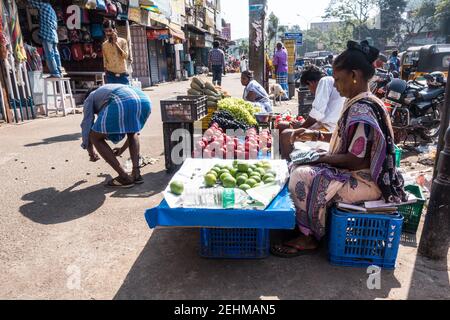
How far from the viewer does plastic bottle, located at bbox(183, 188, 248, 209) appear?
2.52 meters

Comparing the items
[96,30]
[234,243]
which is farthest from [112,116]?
[96,30]

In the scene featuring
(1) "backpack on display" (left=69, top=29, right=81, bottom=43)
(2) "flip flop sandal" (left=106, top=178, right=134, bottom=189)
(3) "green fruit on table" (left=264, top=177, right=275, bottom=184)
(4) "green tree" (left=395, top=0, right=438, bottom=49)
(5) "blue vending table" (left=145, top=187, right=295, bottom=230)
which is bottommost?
(2) "flip flop sandal" (left=106, top=178, right=134, bottom=189)

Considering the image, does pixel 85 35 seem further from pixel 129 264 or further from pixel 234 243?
pixel 234 243

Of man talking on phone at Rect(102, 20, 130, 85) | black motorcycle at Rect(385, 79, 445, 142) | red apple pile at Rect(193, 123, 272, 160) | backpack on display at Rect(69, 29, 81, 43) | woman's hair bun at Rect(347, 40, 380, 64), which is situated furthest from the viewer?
backpack on display at Rect(69, 29, 81, 43)

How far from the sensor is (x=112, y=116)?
4.21m

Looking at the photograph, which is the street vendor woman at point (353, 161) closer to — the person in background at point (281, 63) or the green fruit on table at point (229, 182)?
the green fruit on table at point (229, 182)

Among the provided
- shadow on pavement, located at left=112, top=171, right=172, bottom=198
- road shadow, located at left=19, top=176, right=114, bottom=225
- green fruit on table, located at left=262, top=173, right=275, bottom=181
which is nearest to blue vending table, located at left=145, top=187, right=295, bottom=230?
green fruit on table, located at left=262, top=173, right=275, bottom=181

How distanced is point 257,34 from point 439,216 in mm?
8268

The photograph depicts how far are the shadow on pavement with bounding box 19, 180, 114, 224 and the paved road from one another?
11mm

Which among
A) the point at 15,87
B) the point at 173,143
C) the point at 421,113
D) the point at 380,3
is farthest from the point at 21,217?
the point at 380,3

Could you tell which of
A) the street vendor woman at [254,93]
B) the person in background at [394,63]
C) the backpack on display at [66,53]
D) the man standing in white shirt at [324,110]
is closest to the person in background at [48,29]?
the backpack on display at [66,53]

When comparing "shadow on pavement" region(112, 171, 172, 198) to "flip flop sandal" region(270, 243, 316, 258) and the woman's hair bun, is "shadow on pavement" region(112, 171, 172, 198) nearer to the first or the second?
"flip flop sandal" region(270, 243, 316, 258)

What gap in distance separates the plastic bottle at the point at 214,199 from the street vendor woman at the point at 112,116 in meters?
2.07
